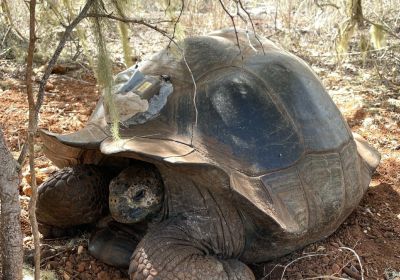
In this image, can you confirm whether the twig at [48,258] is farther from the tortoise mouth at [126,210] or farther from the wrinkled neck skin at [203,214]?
the wrinkled neck skin at [203,214]

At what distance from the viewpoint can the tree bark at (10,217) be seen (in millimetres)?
1707

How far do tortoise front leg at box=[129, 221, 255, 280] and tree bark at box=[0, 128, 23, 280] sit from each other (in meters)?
0.47

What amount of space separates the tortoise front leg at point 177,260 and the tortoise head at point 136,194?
0.10m

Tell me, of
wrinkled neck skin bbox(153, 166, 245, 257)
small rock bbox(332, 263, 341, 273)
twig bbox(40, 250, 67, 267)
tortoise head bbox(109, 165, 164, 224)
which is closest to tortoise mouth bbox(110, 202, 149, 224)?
tortoise head bbox(109, 165, 164, 224)

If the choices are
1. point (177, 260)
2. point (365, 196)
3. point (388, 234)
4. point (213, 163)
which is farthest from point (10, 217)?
point (365, 196)

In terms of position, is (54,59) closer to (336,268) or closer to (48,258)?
(48,258)

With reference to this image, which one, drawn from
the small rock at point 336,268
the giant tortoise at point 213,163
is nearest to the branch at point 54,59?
the giant tortoise at point 213,163

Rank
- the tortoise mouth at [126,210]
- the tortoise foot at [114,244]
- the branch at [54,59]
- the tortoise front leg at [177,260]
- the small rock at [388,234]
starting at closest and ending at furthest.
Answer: the branch at [54,59] < the tortoise front leg at [177,260] < the tortoise mouth at [126,210] < the tortoise foot at [114,244] < the small rock at [388,234]

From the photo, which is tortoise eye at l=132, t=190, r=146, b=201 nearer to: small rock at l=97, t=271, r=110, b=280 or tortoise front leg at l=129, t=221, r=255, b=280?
tortoise front leg at l=129, t=221, r=255, b=280

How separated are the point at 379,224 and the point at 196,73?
128 cm

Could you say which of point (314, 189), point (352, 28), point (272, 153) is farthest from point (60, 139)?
point (352, 28)

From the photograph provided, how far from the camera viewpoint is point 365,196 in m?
3.08

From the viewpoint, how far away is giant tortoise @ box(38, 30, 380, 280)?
212 cm

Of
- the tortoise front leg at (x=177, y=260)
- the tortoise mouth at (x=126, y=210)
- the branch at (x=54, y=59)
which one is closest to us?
the branch at (x=54, y=59)
